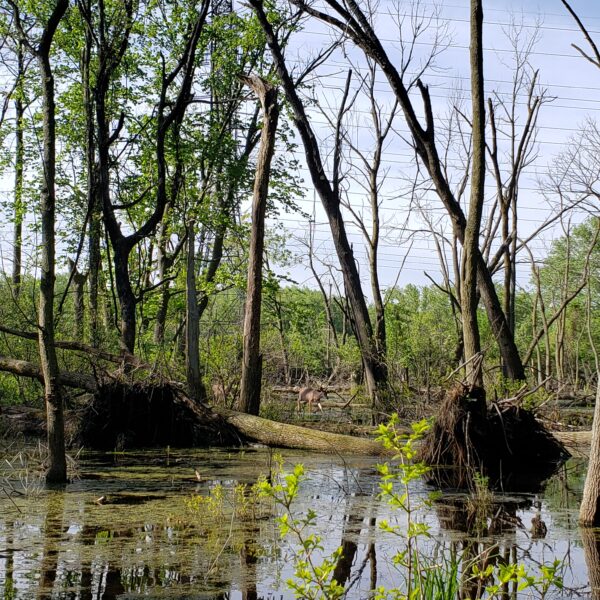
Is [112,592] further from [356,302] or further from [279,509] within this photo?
[356,302]

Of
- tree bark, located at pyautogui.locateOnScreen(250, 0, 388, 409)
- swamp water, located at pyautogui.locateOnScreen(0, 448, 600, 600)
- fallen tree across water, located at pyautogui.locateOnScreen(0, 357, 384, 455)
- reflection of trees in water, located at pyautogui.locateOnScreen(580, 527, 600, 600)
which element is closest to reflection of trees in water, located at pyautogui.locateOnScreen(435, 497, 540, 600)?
swamp water, located at pyautogui.locateOnScreen(0, 448, 600, 600)

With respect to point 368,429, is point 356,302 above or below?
above

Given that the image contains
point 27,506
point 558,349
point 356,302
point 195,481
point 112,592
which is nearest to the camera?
point 112,592

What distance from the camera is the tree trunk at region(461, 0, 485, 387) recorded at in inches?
474

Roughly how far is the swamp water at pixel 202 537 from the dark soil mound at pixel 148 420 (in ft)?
8.67

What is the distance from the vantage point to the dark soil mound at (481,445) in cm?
1062

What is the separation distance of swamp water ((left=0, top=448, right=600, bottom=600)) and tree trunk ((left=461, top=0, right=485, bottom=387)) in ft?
8.44

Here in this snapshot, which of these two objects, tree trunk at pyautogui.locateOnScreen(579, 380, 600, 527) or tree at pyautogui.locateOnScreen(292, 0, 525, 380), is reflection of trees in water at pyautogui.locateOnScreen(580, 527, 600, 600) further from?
tree at pyautogui.locateOnScreen(292, 0, 525, 380)

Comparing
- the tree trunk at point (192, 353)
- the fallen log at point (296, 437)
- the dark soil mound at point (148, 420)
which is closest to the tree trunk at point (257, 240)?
the tree trunk at point (192, 353)

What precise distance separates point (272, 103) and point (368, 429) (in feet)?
19.4

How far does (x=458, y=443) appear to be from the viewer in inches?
430

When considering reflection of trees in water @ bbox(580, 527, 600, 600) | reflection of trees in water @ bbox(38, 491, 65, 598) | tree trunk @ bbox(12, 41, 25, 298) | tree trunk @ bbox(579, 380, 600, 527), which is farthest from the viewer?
tree trunk @ bbox(12, 41, 25, 298)

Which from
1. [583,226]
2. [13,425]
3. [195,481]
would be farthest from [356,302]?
[583,226]

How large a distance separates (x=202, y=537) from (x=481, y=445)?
5.58 meters
